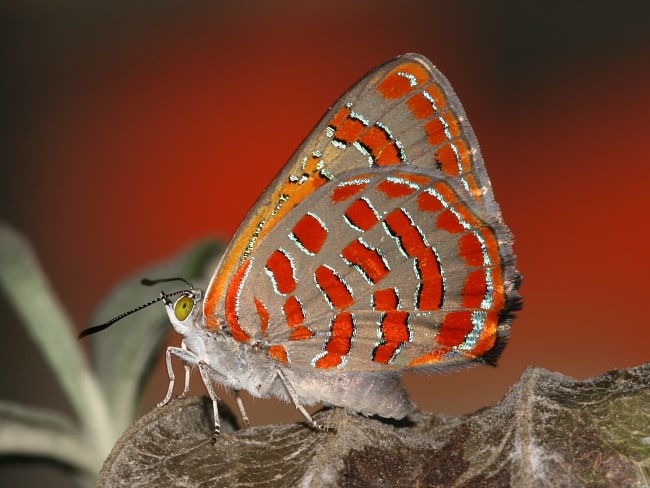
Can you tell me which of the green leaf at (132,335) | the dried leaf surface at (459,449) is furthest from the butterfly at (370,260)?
the dried leaf surface at (459,449)

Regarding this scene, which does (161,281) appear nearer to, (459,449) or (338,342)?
(338,342)

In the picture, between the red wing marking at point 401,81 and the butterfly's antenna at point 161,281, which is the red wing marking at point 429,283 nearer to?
the red wing marking at point 401,81

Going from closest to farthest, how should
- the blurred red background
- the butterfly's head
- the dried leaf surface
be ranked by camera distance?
the dried leaf surface
the butterfly's head
the blurred red background

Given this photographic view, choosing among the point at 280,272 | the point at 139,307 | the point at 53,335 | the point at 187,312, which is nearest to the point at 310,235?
the point at 280,272

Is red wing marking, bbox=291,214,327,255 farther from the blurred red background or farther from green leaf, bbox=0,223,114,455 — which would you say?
the blurred red background

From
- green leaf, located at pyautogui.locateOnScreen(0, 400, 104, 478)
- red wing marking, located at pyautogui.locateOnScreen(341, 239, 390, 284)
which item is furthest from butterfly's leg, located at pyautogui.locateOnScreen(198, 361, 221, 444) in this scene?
red wing marking, located at pyautogui.locateOnScreen(341, 239, 390, 284)

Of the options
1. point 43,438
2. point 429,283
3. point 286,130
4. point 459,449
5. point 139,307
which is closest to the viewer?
point 459,449

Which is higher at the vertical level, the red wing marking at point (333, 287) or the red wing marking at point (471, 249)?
the red wing marking at point (333, 287)
